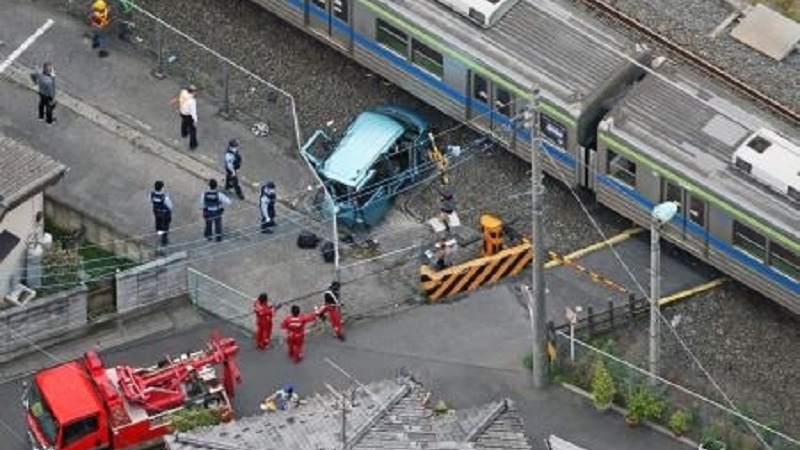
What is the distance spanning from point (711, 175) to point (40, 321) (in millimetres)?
14549

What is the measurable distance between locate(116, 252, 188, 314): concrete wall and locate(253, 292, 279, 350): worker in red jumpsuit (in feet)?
6.28

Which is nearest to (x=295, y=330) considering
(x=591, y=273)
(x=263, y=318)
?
(x=263, y=318)

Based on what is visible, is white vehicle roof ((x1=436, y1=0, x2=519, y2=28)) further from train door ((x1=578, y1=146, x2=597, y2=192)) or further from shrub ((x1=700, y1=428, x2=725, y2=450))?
shrub ((x1=700, y1=428, x2=725, y2=450))

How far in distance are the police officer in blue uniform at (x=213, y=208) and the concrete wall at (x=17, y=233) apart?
3603 millimetres

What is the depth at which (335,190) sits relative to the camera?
59.6 meters

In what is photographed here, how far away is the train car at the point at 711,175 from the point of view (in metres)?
56.6

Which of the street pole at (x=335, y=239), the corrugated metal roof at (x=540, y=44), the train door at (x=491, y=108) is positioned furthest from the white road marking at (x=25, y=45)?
the train door at (x=491, y=108)

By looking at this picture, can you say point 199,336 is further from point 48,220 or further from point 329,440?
point 329,440

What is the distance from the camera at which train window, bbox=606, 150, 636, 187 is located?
5856cm

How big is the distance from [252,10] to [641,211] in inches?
473

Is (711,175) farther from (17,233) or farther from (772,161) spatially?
(17,233)

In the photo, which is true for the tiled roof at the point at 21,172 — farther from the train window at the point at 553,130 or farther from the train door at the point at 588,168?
the train door at the point at 588,168

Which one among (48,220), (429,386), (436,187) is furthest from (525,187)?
(48,220)

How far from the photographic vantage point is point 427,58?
61281 mm
